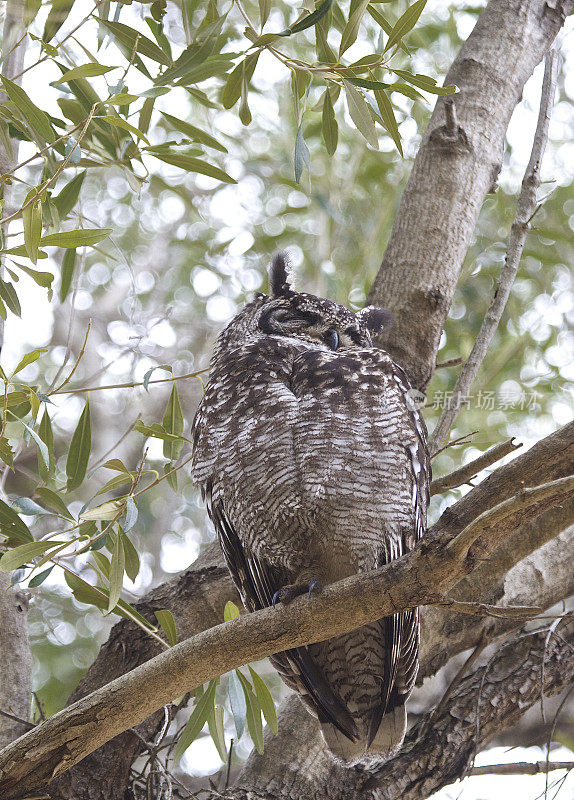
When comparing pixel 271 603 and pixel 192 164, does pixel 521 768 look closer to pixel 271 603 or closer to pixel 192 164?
pixel 271 603

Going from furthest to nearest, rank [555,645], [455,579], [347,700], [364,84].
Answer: [555,645], [347,700], [364,84], [455,579]

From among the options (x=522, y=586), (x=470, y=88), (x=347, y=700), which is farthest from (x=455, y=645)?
(x=470, y=88)

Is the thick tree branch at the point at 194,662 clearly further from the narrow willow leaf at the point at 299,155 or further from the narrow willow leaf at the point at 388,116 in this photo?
the narrow willow leaf at the point at 388,116

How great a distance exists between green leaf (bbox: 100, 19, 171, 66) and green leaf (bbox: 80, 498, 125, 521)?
1.04 meters

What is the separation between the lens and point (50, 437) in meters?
2.09

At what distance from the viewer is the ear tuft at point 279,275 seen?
2732mm

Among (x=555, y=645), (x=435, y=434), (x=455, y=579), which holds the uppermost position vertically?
(x=435, y=434)

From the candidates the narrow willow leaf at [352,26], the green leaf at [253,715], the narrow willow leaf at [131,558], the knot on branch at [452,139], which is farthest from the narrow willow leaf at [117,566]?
the knot on branch at [452,139]

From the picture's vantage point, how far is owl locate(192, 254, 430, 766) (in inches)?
77.5

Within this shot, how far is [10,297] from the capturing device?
201 centimetres

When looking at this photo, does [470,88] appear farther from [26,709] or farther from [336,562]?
[26,709]

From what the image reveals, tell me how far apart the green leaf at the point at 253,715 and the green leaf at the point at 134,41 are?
1.53 meters

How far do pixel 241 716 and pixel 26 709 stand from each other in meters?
0.64

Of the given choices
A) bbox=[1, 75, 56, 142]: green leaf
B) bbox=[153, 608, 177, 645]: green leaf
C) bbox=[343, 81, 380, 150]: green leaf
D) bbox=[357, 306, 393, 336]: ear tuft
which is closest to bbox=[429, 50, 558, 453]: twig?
bbox=[357, 306, 393, 336]: ear tuft
